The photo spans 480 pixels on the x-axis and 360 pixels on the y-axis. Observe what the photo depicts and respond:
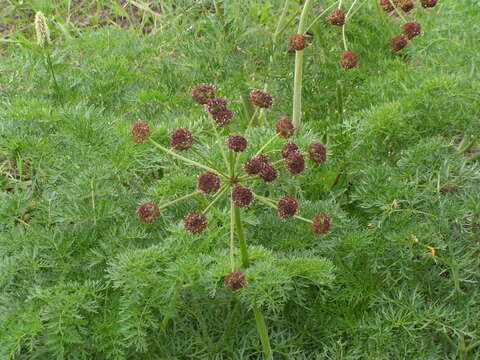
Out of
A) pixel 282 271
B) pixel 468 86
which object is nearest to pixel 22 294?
pixel 282 271

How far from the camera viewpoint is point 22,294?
7.39ft

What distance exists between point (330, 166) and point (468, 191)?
1.62ft

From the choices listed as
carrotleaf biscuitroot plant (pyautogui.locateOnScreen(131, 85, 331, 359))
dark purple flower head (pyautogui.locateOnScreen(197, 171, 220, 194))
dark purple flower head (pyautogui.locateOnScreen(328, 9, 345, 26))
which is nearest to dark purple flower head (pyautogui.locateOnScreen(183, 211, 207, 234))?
carrotleaf biscuitroot plant (pyautogui.locateOnScreen(131, 85, 331, 359))

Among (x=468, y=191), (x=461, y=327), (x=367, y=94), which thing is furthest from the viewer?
(x=367, y=94)

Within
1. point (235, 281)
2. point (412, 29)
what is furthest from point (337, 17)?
point (235, 281)

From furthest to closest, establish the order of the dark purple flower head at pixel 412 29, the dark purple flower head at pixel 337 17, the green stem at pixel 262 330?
the dark purple flower head at pixel 412 29 → the dark purple flower head at pixel 337 17 → the green stem at pixel 262 330

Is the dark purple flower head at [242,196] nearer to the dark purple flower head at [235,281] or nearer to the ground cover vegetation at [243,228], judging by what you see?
the ground cover vegetation at [243,228]

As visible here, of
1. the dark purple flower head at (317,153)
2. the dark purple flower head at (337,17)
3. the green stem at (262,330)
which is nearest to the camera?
the dark purple flower head at (317,153)

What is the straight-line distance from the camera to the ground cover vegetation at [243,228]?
2.00m

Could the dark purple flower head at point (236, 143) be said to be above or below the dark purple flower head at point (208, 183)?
above

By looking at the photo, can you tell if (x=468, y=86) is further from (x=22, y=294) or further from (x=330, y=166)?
(x=22, y=294)

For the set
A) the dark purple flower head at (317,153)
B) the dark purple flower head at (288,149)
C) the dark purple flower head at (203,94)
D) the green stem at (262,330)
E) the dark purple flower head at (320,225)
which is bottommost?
the green stem at (262,330)

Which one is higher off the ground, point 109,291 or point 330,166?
point 330,166

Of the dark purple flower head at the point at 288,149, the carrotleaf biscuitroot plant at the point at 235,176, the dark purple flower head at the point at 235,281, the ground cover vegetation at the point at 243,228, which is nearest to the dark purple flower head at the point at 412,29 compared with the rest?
the ground cover vegetation at the point at 243,228
